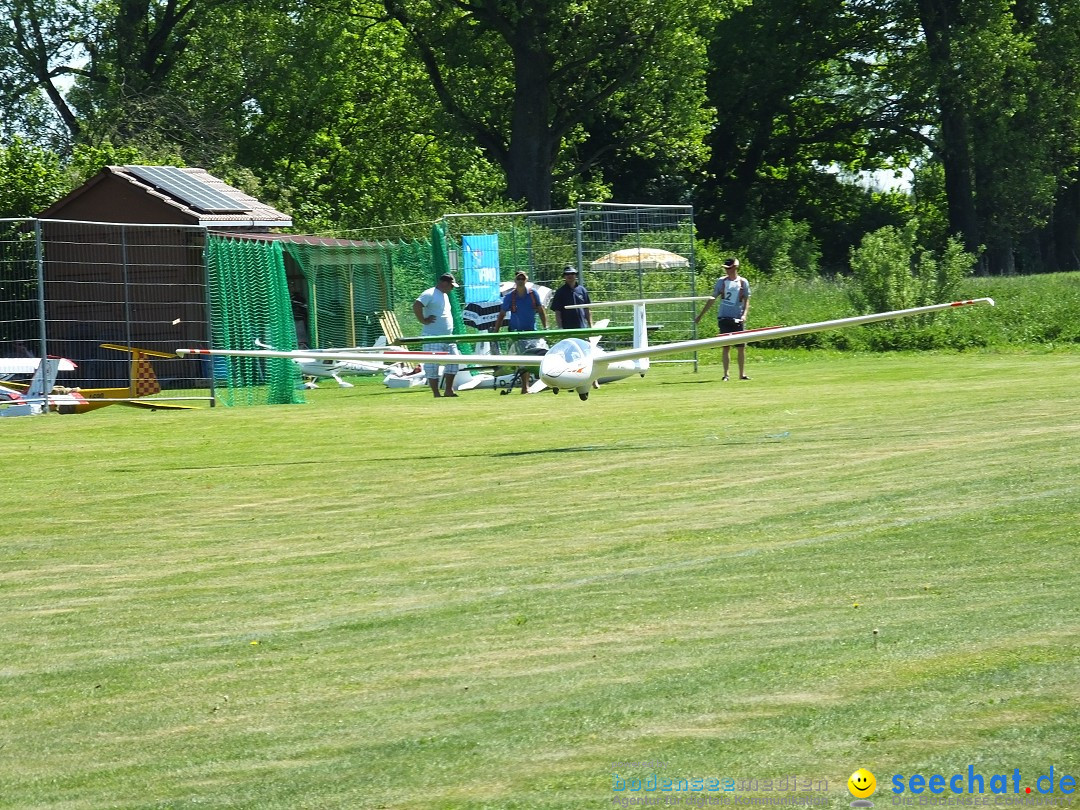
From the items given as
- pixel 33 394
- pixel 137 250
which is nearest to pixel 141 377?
pixel 33 394

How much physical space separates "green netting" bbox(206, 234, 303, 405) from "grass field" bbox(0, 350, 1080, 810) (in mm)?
8966

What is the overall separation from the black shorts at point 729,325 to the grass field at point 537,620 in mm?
9189

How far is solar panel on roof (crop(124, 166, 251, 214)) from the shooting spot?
2909 cm

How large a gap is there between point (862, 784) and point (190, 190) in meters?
28.0

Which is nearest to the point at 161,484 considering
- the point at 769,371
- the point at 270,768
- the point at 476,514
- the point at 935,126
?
the point at 476,514

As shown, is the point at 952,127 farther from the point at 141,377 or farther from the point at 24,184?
the point at 141,377

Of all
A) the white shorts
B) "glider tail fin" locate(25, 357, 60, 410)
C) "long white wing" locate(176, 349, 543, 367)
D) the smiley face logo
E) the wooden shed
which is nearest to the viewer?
the smiley face logo

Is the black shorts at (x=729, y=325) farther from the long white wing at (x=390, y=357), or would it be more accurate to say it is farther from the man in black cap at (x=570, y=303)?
the long white wing at (x=390, y=357)

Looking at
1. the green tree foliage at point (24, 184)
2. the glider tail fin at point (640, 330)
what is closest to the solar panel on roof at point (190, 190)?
the green tree foliage at point (24, 184)

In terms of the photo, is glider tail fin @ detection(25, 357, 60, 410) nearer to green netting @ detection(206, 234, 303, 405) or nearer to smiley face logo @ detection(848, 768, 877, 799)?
green netting @ detection(206, 234, 303, 405)

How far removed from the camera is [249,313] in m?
22.5

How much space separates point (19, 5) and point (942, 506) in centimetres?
4554

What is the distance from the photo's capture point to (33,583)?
7430 millimetres

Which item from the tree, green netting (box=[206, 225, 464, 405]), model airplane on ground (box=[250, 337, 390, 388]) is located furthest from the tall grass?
model airplane on ground (box=[250, 337, 390, 388])
